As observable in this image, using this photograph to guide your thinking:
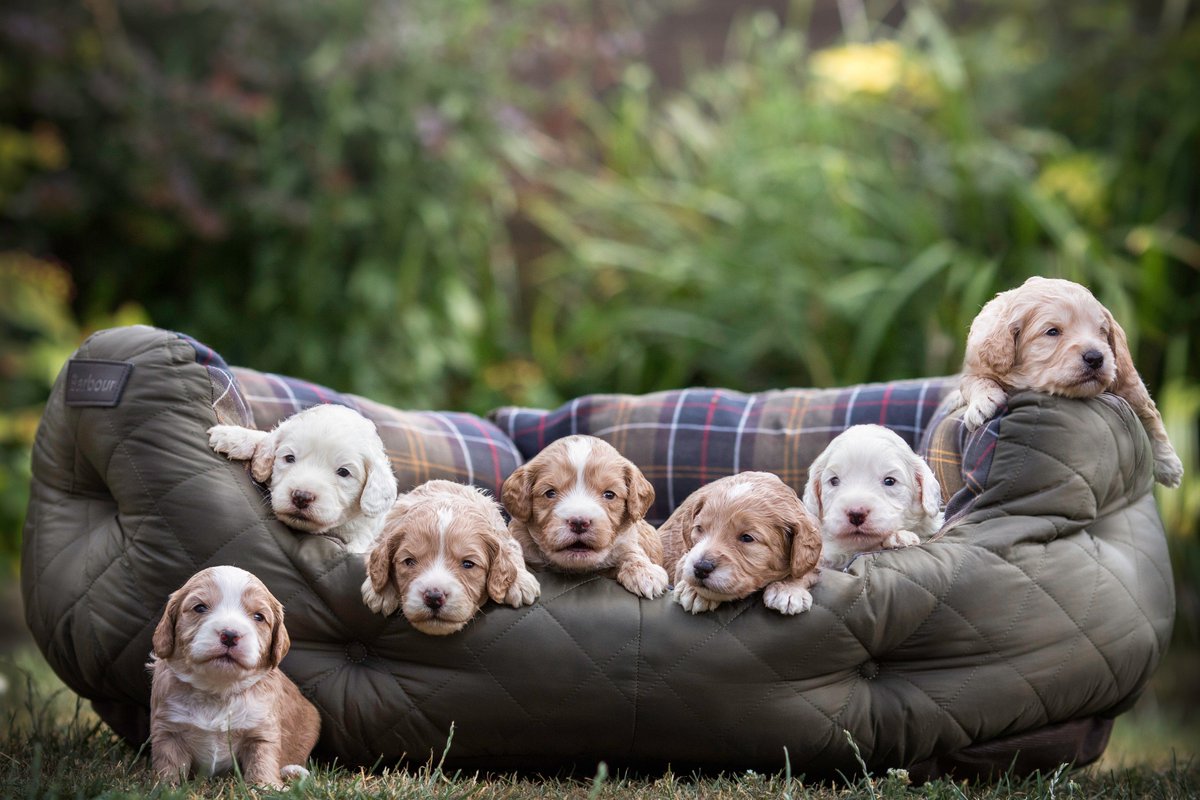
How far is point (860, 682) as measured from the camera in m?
2.74

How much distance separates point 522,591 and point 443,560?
0.22 m

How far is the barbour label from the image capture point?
2.84 m

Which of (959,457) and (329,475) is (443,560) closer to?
(329,475)

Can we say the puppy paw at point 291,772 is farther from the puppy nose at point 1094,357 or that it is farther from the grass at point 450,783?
the puppy nose at point 1094,357

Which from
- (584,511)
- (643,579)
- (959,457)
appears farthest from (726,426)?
(584,511)

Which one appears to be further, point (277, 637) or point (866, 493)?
point (866, 493)

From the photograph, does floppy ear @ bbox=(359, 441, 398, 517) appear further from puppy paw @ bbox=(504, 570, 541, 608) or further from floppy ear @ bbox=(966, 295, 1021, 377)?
floppy ear @ bbox=(966, 295, 1021, 377)

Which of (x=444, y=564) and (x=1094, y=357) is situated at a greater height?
(x=1094, y=357)

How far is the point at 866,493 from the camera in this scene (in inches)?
104

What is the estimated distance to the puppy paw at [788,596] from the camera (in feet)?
8.46

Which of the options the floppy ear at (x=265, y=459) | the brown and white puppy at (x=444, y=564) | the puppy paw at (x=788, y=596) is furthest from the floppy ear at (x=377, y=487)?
the puppy paw at (x=788, y=596)

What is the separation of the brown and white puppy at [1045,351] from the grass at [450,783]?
85 cm

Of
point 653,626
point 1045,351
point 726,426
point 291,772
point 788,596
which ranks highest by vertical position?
point 1045,351

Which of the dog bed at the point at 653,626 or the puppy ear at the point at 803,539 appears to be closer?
the puppy ear at the point at 803,539
